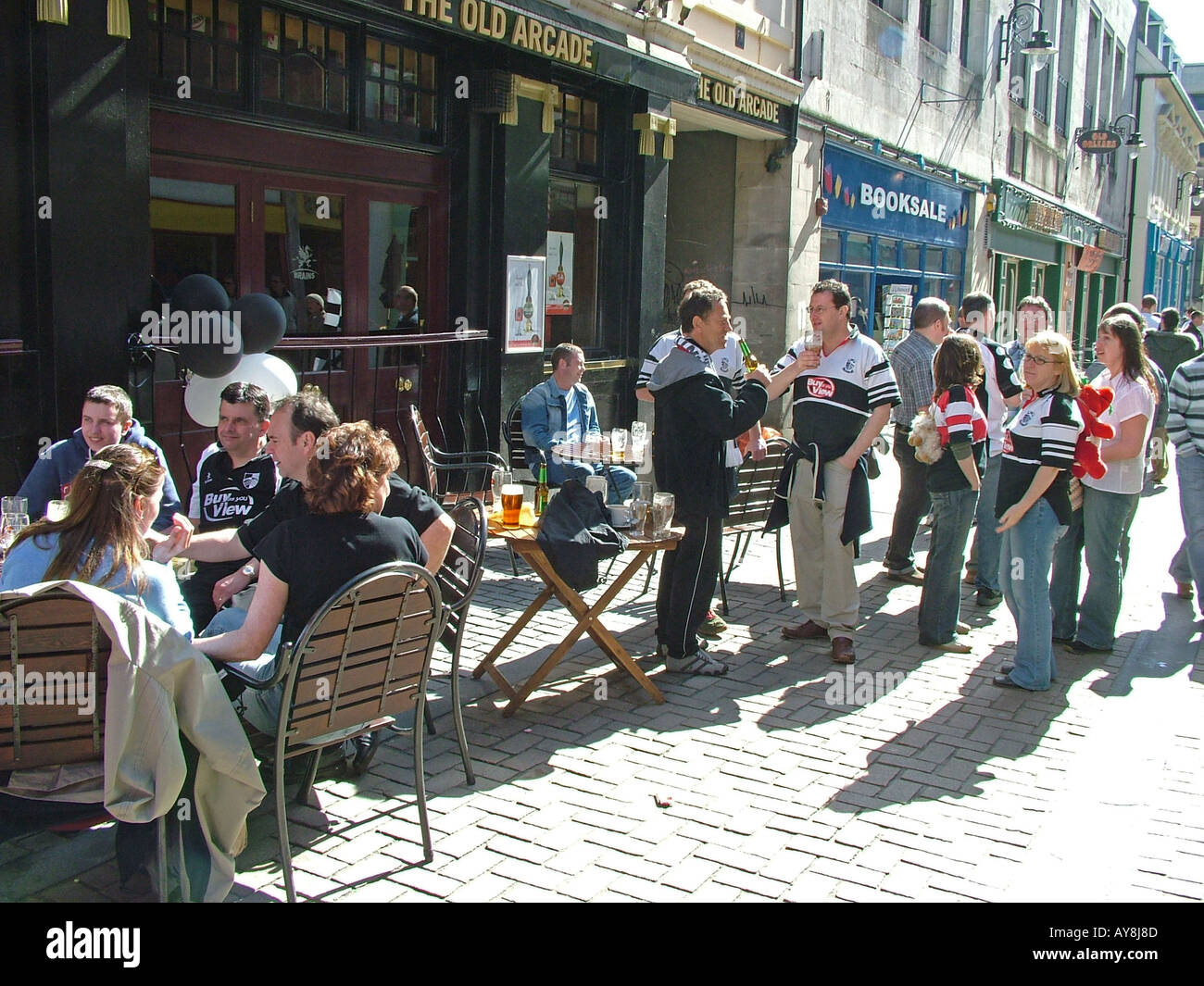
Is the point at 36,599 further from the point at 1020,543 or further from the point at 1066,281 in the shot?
the point at 1066,281

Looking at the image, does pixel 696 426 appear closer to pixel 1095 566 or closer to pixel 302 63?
pixel 1095 566

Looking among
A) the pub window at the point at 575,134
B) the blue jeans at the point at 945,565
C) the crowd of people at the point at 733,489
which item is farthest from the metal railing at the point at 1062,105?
the blue jeans at the point at 945,565

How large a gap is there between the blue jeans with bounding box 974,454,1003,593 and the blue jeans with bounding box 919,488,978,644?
1.07 m

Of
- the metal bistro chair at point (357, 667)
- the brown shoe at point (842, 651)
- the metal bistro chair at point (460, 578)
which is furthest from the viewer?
the brown shoe at point (842, 651)

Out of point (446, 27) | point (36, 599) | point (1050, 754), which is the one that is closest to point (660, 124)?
point (446, 27)

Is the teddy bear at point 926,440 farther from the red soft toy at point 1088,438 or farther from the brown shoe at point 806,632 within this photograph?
the brown shoe at point 806,632

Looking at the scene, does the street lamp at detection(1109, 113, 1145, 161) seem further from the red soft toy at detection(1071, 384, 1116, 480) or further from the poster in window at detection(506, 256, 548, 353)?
the red soft toy at detection(1071, 384, 1116, 480)

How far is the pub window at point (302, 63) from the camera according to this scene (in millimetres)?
7750

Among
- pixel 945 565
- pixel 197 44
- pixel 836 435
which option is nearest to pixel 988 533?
pixel 945 565

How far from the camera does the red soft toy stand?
243 inches

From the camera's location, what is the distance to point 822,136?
50.6 feet

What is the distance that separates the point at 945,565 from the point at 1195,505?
2048 mm

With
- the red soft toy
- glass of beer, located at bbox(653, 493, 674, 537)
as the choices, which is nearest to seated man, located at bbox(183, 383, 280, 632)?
glass of beer, located at bbox(653, 493, 674, 537)

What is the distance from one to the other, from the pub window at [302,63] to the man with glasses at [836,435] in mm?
3889
